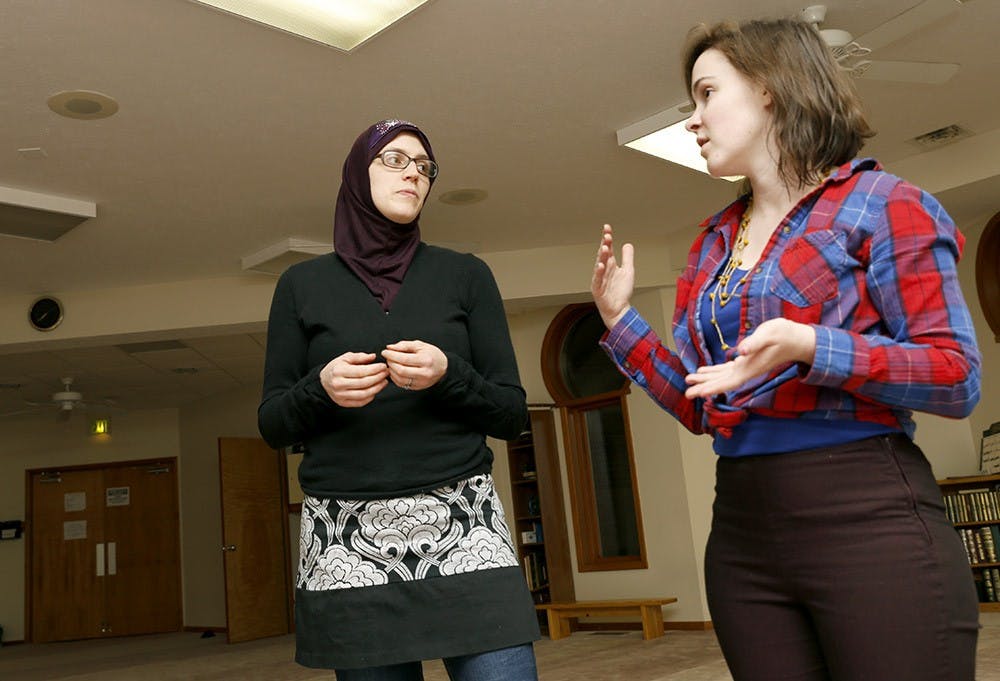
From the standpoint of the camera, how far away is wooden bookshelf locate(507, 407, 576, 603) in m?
7.66

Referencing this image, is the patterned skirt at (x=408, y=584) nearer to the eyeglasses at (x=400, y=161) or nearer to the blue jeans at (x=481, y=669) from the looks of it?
the blue jeans at (x=481, y=669)

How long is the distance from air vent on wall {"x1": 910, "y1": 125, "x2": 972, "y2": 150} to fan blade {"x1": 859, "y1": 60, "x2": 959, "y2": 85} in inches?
57.4

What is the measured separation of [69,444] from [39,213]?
748 cm

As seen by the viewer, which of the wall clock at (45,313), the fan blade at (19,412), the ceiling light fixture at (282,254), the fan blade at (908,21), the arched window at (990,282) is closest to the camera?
the fan blade at (908,21)

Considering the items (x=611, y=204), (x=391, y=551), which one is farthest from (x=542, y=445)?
(x=391, y=551)

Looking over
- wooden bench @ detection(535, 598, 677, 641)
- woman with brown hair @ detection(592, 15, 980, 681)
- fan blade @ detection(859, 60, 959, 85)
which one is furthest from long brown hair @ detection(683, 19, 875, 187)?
wooden bench @ detection(535, 598, 677, 641)

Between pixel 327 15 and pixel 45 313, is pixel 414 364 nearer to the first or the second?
pixel 327 15

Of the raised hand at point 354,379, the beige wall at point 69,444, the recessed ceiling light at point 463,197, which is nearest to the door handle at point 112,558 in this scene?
the beige wall at point 69,444

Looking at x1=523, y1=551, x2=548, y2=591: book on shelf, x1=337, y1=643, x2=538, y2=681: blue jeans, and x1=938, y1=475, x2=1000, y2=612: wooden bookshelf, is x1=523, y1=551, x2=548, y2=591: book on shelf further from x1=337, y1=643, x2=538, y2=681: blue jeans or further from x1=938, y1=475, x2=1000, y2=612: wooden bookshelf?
x1=337, y1=643, x2=538, y2=681: blue jeans

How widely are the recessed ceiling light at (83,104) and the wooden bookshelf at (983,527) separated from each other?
5.42m

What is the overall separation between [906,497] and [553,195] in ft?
15.7

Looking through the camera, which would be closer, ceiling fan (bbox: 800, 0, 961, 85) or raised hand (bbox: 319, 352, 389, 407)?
raised hand (bbox: 319, 352, 389, 407)

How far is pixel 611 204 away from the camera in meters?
5.94

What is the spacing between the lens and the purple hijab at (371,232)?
1503mm
